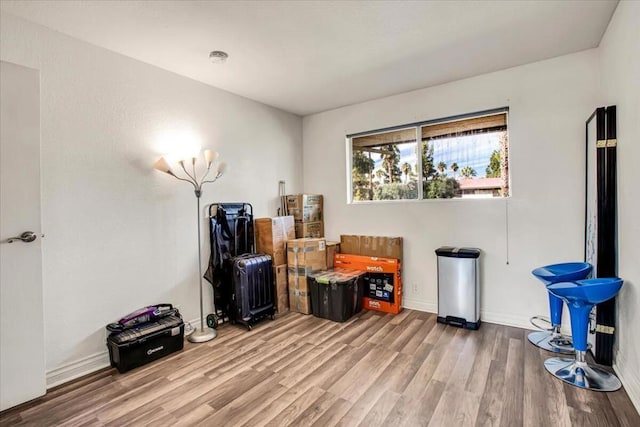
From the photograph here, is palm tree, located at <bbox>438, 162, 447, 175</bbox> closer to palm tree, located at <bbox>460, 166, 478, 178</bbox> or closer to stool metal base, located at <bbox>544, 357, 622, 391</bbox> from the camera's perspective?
palm tree, located at <bbox>460, 166, 478, 178</bbox>

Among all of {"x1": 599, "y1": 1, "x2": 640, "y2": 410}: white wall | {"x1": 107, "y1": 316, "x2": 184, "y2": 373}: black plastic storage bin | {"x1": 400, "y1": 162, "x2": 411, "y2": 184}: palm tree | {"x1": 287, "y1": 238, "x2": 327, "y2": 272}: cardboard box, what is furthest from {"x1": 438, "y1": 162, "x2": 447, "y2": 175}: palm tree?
{"x1": 107, "y1": 316, "x2": 184, "y2": 373}: black plastic storage bin

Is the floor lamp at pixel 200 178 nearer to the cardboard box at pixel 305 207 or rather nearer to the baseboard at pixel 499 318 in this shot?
the cardboard box at pixel 305 207

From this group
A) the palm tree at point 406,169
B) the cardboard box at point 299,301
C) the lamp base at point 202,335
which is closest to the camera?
the lamp base at point 202,335

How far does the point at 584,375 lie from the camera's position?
2.22 m

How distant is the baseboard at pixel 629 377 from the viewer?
75.4 inches

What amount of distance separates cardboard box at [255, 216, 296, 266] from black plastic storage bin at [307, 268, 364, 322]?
471mm

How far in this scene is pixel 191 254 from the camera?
10.9ft

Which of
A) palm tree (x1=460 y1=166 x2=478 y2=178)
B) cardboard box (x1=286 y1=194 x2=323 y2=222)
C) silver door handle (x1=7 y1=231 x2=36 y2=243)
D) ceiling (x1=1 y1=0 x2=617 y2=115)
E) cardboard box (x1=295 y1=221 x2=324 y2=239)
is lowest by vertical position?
cardboard box (x1=295 y1=221 x2=324 y2=239)

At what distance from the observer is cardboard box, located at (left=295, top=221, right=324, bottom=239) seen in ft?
14.2

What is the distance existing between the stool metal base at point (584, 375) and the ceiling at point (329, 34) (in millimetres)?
2629

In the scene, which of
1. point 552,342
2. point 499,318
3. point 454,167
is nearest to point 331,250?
point 454,167

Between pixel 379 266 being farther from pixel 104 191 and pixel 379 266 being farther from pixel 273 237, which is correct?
pixel 104 191

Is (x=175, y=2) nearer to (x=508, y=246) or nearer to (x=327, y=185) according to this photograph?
(x=327, y=185)

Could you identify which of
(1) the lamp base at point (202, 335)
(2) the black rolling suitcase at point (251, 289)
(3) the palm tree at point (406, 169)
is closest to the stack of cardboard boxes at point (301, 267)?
(2) the black rolling suitcase at point (251, 289)
